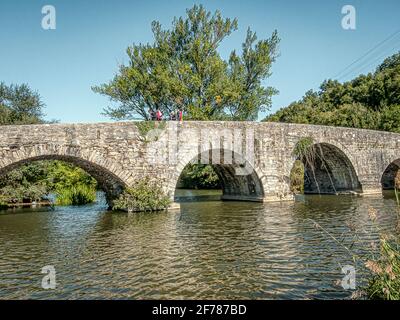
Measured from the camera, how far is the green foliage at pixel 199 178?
3372 cm

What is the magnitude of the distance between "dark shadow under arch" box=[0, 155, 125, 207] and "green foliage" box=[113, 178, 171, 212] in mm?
579

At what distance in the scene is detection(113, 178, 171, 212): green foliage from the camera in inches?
616

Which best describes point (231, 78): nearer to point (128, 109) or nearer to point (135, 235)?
point (128, 109)

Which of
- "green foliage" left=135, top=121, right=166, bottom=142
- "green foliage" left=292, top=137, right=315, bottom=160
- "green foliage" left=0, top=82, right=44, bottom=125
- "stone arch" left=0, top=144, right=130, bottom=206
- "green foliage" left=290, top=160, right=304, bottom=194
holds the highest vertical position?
"green foliage" left=0, top=82, right=44, bottom=125

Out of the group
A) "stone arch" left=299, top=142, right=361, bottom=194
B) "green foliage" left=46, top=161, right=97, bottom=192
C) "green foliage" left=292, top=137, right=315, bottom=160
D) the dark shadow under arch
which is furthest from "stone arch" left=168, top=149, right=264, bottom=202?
"green foliage" left=46, top=161, right=97, bottom=192

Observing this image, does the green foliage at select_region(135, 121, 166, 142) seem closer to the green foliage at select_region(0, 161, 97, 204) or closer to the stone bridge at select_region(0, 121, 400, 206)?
the stone bridge at select_region(0, 121, 400, 206)

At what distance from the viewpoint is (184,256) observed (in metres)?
7.89

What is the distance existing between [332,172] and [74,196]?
16.2m

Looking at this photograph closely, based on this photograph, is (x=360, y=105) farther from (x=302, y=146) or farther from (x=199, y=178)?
(x=302, y=146)

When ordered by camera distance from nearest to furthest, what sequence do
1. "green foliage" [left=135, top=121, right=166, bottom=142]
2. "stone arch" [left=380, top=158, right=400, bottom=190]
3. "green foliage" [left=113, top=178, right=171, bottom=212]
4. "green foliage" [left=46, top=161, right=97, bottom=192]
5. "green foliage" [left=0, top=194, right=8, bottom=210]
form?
"green foliage" [left=113, top=178, right=171, bottom=212] < "green foliage" [left=135, top=121, right=166, bottom=142] < "green foliage" [left=0, top=194, right=8, bottom=210] < "green foliage" [left=46, top=161, right=97, bottom=192] < "stone arch" [left=380, top=158, right=400, bottom=190]

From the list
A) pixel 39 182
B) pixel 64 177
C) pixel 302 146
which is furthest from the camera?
pixel 64 177

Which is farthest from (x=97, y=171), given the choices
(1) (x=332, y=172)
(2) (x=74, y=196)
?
(1) (x=332, y=172)

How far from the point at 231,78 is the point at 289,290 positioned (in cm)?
2547
